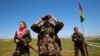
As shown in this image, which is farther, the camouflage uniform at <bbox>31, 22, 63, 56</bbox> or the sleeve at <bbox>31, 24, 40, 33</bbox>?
the sleeve at <bbox>31, 24, 40, 33</bbox>

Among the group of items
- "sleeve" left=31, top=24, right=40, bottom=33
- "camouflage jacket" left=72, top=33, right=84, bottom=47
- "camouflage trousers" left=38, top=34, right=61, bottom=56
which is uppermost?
"sleeve" left=31, top=24, right=40, bottom=33

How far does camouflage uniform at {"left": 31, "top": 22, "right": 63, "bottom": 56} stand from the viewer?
7.39 m

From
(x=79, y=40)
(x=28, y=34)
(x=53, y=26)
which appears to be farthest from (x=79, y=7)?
(x=53, y=26)

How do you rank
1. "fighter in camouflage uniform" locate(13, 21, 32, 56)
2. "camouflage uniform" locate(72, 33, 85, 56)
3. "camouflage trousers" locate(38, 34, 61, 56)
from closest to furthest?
"camouflage trousers" locate(38, 34, 61, 56) → "fighter in camouflage uniform" locate(13, 21, 32, 56) → "camouflage uniform" locate(72, 33, 85, 56)

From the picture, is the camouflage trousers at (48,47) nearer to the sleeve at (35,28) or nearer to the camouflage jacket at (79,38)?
the sleeve at (35,28)

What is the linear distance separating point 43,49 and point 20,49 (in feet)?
8.64

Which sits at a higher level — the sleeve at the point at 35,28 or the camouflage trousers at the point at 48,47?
the sleeve at the point at 35,28

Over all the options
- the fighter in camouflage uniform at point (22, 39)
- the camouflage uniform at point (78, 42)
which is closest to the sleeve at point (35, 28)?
the fighter in camouflage uniform at point (22, 39)

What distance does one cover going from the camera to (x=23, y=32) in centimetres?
972

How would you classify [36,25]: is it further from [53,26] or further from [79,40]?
[79,40]

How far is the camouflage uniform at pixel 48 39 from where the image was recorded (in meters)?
7.39

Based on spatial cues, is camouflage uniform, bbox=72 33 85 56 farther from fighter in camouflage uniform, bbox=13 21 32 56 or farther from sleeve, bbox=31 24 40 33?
sleeve, bbox=31 24 40 33

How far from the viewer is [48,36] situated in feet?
24.6

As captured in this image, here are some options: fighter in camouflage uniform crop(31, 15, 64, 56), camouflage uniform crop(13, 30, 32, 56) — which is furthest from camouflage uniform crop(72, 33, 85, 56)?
fighter in camouflage uniform crop(31, 15, 64, 56)
